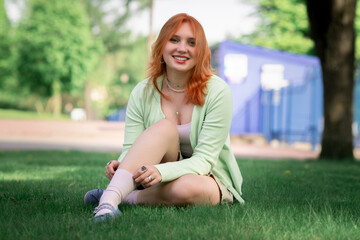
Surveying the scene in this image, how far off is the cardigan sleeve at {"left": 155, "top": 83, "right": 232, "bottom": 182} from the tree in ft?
94.9

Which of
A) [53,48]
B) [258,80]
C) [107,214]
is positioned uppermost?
[53,48]

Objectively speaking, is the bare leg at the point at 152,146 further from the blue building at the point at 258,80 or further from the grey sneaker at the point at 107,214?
the blue building at the point at 258,80

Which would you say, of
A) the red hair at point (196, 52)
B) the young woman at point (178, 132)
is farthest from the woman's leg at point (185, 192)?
the red hair at point (196, 52)

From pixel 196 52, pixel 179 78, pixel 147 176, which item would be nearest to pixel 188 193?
pixel 147 176

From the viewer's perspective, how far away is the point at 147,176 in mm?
2592

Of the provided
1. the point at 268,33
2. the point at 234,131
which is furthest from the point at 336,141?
the point at 268,33

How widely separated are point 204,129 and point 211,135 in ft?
0.21

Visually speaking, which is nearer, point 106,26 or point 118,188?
point 118,188

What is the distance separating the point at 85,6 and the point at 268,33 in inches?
661

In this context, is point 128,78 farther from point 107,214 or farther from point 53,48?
point 107,214

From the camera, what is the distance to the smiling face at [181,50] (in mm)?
2924

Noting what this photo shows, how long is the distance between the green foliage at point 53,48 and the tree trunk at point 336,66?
24.7 metres

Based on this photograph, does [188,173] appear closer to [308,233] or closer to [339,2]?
[308,233]

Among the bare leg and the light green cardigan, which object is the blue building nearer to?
the light green cardigan
